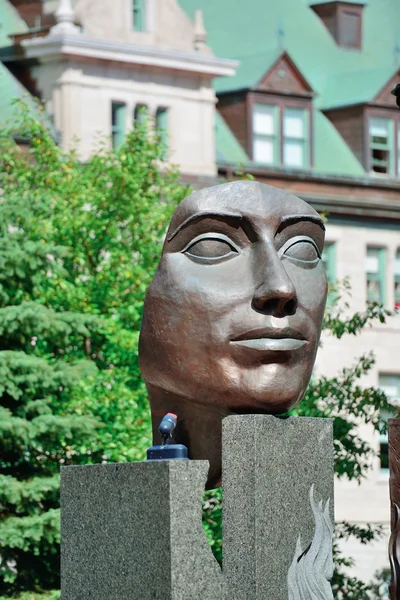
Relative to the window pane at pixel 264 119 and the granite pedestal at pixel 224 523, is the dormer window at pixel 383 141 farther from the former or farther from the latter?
the granite pedestal at pixel 224 523

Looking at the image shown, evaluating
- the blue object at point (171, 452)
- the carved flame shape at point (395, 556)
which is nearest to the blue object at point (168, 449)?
the blue object at point (171, 452)

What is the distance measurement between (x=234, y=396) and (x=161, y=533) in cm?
170

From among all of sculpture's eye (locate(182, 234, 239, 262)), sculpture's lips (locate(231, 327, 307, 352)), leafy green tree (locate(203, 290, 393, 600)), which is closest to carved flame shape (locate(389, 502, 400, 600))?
sculpture's lips (locate(231, 327, 307, 352))

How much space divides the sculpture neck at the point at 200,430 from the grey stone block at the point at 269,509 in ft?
2.97

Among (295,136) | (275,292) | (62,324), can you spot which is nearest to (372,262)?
(295,136)

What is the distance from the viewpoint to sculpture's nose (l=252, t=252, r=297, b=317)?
15.4 metres

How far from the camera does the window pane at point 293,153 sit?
156 feet

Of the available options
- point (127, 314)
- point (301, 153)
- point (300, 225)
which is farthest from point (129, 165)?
point (301, 153)

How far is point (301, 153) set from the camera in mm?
48000

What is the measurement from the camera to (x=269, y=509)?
1470cm

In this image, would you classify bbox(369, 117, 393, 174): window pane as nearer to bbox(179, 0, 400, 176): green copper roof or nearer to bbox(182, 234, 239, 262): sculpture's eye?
bbox(179, 0, 400, 176): green copper roof

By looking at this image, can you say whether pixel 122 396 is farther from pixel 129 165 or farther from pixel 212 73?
pixel 212 73

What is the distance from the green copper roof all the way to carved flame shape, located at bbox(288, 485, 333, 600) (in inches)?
1290

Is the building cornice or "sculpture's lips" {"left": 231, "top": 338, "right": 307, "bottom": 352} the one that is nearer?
"sculpture's lips" {"left": 231, "top": 338, "right": 307, "bottom": 352}
